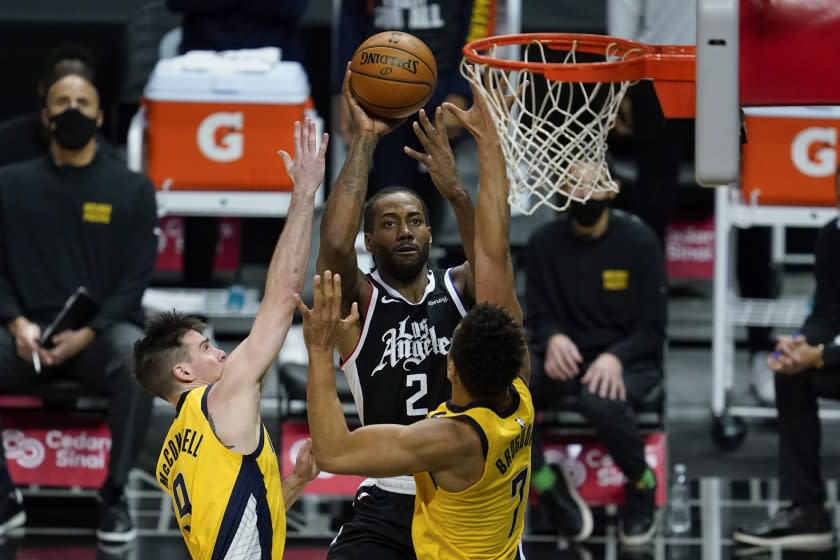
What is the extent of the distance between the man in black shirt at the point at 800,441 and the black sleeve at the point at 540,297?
39.1 inches

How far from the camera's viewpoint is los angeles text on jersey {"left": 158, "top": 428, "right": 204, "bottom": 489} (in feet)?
14.1

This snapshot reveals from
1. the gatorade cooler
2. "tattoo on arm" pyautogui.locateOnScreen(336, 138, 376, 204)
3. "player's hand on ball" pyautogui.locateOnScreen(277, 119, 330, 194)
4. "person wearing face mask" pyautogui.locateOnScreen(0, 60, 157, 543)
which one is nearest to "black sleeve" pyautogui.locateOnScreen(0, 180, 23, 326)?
"person wearing face mask" pyautogui.locateOnScreen(0, 60, 157, 543)

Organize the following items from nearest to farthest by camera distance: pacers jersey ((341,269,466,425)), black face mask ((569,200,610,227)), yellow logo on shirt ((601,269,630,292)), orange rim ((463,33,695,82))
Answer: orange rim ((463,33,695,82))
pacers jersey ((341,269,466,425))
black face mask ((569,200,610,227))
yellow logo on shirt ((601,269,630,292))

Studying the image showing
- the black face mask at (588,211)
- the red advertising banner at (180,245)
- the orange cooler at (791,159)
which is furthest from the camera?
the red advertising banner at (180,245)

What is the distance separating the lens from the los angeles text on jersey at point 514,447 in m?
4.21

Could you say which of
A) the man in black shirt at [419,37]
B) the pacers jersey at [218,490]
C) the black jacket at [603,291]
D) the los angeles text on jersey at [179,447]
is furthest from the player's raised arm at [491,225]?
the man in black shirt at [419,37]

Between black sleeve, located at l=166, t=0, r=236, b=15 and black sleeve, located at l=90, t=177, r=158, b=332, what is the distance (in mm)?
1152

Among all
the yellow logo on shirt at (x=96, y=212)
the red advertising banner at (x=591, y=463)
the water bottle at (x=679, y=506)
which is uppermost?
the yellow logo on shirt at (x=96, y=212)

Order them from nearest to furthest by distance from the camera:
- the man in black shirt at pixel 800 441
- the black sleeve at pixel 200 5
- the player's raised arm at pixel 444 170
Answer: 1. the player's raised arm at pixel 444 170
2. the man in black shirt at pixel 800 441
3. the black sleeve at pixel 200 5

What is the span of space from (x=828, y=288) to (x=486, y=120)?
3042 mm

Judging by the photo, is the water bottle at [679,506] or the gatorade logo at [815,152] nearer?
the water bottle at [679,506]

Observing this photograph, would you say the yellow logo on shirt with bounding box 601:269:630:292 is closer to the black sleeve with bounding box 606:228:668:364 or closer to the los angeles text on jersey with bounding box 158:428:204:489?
the black sleeve with bounding box 606:228:668:364

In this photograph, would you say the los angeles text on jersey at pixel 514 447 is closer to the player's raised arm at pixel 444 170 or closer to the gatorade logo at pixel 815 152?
the player's raised arm at pixel 444 170

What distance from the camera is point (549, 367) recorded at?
6.87m
